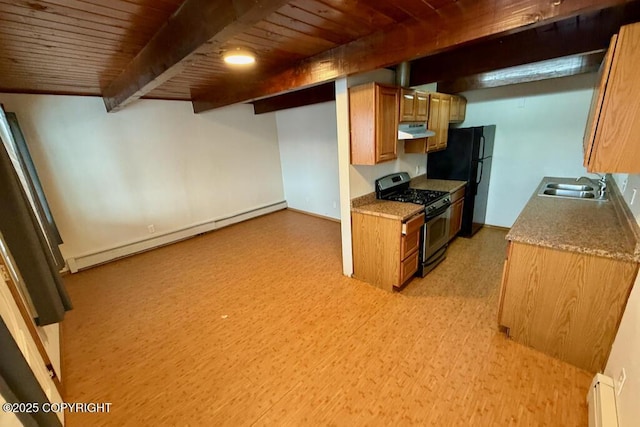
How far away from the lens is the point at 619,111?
1.29 meters

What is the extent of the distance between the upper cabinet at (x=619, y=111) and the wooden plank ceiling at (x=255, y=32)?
0.22 m

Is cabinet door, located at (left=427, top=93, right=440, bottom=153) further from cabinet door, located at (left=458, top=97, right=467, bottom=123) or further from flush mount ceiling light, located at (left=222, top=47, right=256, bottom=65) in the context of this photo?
flush mount ceiling light, located at (left=222, top=47, right=256, bottom=65)

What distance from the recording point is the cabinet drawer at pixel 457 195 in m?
3.46

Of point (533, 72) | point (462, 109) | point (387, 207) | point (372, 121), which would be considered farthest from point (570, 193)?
point (372, 121)

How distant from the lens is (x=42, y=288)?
1797 millimetres

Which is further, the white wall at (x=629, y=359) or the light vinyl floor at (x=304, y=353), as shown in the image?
the light vinyl floor at (x=304, y=353)

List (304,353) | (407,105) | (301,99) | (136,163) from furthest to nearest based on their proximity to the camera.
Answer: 1. (301,99)
2. (136,163)
3. (407,105)
4. (304,353)

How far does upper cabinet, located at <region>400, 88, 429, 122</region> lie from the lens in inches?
108

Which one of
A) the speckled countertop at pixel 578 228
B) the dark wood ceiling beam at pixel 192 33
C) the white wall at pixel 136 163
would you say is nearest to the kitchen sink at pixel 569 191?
the speckled countertop at pixel 578 228

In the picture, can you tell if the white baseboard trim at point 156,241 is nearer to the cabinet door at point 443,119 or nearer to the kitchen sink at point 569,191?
the cabinet door at point 443,119

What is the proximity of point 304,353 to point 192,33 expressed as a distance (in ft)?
A: 7.58

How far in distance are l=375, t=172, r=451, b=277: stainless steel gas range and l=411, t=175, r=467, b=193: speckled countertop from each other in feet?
0.78

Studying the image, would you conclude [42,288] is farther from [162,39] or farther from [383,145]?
[383,145]

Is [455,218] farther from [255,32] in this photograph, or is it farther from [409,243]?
[255,32]
